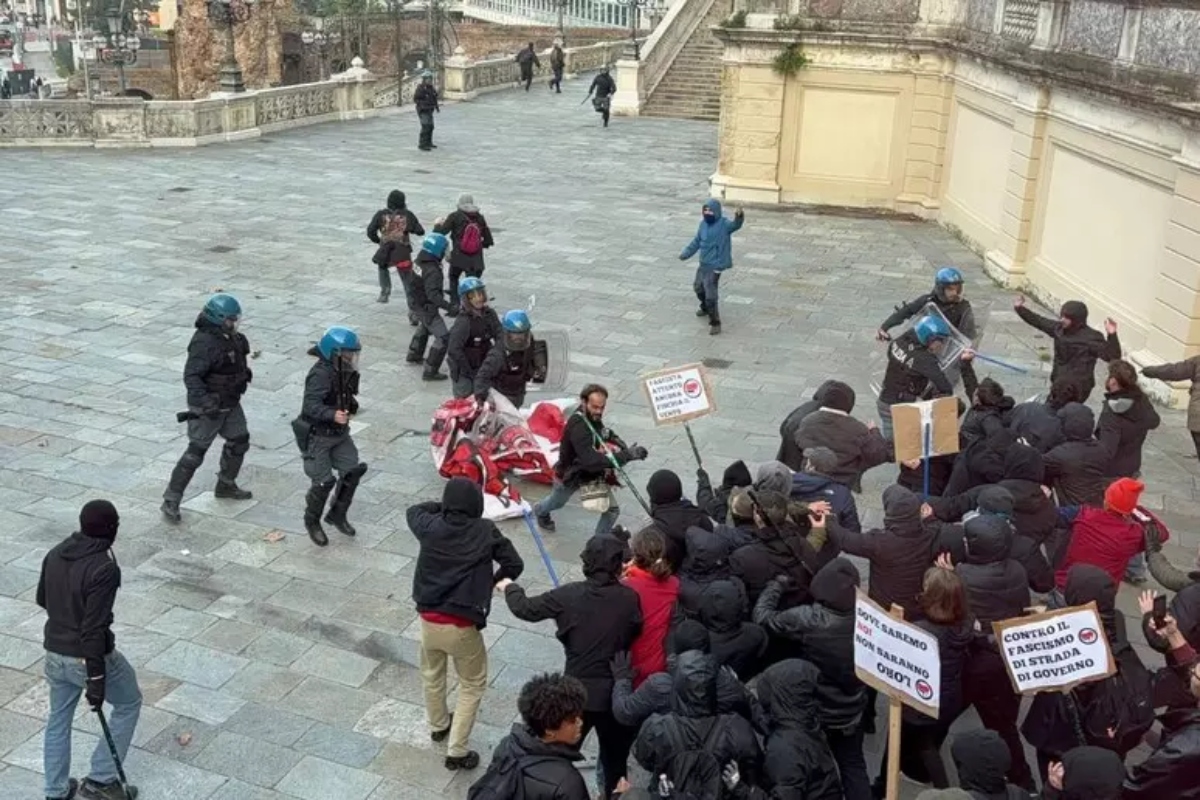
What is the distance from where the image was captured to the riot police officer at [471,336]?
10.5 metres

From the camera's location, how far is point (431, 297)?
501 inches

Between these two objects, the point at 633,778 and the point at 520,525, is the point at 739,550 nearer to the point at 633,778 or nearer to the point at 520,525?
the point at 633,778

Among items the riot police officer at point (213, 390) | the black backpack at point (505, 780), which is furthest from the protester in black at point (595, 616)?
the riot police officer at point (213, 390)

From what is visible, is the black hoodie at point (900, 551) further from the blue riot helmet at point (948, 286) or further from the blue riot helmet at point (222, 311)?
the blue riot helmet at point (222, 311)

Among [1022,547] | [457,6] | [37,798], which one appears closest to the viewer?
[37,798]

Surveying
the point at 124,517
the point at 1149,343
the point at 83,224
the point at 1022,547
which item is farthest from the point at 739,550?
the point at 83,224

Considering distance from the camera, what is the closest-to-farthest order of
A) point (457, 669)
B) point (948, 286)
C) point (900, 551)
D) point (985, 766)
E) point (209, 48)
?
point (985, 766) → point (457, 669) → point (900, 551) → point (948, 286) → point (209, 48)

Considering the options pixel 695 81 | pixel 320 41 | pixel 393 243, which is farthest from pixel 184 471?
pixel 320 41

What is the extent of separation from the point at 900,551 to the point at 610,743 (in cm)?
208

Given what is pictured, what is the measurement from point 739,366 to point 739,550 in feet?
24.2

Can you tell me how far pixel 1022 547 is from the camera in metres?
7.12

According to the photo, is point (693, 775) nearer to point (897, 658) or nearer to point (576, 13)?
point (897, 658)

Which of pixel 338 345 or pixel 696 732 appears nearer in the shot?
pixel 696 732

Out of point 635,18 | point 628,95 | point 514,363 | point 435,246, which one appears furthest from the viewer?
point 635,18
